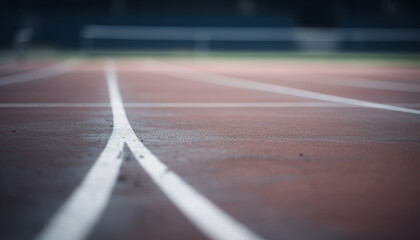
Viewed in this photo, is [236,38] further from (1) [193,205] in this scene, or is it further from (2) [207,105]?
(1) [193,205]

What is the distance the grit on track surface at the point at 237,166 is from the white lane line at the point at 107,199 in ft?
0.16

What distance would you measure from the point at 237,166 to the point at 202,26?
28.7 metres

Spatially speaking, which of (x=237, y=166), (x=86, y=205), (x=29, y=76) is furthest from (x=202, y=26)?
(x=86, y=205)

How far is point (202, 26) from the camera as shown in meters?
31.2

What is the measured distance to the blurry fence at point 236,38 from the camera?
2979 centimetres

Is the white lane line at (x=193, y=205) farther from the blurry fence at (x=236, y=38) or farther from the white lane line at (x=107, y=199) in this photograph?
the blurry fence at (x=236, y=38)

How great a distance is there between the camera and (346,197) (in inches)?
104

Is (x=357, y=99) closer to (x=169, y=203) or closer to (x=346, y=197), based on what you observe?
(x=346, y=197)

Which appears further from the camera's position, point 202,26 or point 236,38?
point 202,26

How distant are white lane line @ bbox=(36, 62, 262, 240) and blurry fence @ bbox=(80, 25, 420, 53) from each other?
26.9 m

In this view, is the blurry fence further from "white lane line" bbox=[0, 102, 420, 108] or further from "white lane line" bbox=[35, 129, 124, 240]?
"white lane line" bbox=[35, 129, 124, 240]

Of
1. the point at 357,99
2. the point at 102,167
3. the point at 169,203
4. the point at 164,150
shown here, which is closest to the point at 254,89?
the point at 357,99

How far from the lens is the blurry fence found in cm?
2979

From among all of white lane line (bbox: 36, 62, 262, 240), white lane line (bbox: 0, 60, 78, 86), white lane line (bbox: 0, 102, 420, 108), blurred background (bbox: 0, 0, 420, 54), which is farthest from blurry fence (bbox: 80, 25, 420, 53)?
white lane line (bbox: 36, 62, 262, 240)
